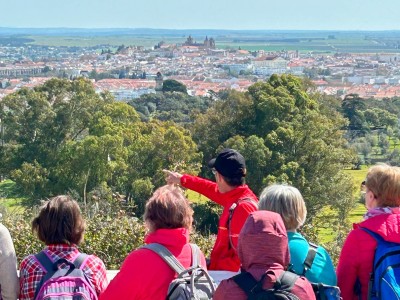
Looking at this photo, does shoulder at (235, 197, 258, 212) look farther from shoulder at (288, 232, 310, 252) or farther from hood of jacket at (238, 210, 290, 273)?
hood of jacket at (238, 210, 290, 273)

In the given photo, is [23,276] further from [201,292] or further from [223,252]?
[223,252]

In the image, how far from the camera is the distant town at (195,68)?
11724 cm

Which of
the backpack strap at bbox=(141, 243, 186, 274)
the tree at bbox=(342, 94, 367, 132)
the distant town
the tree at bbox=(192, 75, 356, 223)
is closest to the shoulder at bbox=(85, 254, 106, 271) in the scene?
the backpack strap at bbox=(141, 243, 186, 274)

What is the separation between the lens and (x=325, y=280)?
129 inches

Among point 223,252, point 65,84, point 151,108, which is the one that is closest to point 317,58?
point 151,108

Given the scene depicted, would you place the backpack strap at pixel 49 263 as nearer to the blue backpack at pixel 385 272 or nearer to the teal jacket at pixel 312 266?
the teal jacket at pixel 312 266

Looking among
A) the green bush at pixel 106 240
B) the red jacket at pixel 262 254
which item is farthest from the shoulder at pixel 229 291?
the green bush at pixel 106 240

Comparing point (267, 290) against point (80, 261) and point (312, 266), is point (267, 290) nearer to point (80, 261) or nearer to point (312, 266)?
point (312, 266)

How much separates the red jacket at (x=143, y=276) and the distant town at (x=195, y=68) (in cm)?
9481

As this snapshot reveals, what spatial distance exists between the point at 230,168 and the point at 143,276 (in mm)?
995

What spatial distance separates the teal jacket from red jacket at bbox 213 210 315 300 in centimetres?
43

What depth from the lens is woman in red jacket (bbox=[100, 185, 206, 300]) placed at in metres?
3.01

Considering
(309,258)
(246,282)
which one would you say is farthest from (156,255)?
(309,258)

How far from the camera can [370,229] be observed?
327 cm
